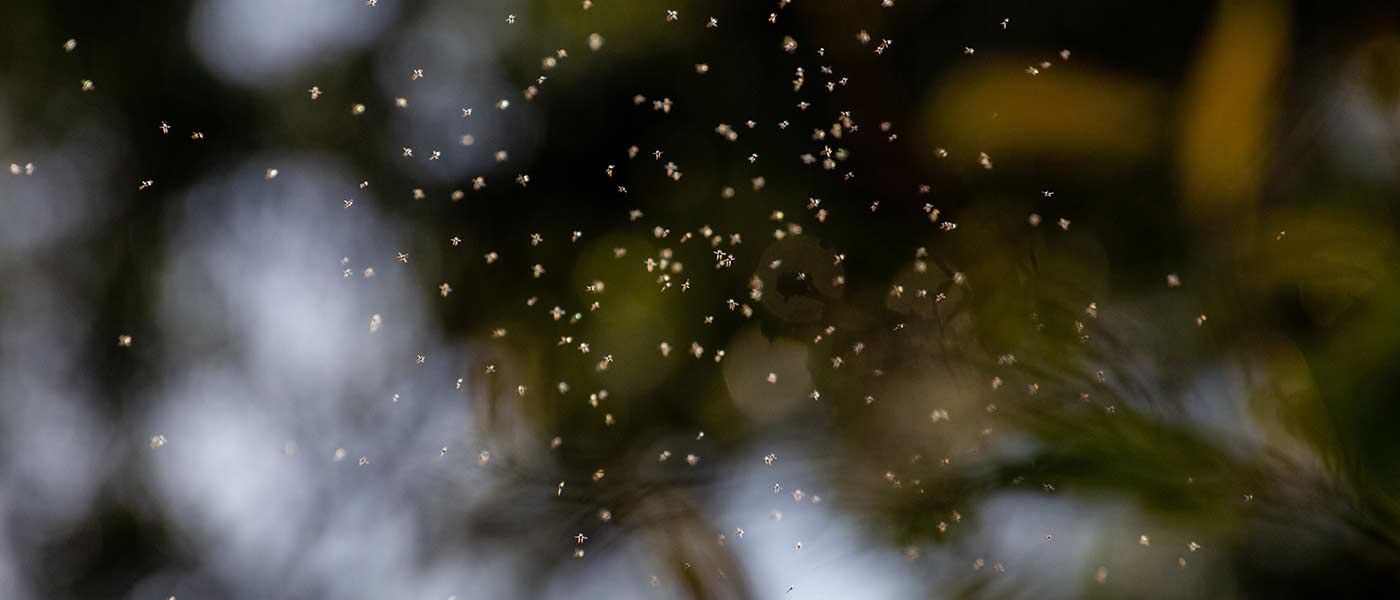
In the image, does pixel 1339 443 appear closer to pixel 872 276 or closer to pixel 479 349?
pixel 872 276

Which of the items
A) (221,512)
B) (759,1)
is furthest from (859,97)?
(221,512)

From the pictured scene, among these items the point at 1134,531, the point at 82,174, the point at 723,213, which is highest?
the point at 82,174

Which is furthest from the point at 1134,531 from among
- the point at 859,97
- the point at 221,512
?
the point at 221,512

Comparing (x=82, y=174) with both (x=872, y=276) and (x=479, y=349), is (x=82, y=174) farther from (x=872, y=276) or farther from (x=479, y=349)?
(x=872, y=276)

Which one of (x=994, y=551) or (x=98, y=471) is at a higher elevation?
(x=98, y=471)

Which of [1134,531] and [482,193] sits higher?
[482,193]
